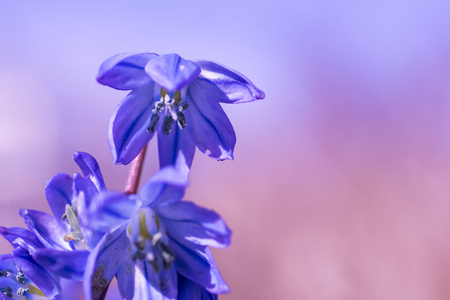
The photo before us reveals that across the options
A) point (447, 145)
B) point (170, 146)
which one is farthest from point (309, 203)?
point (170, 146)

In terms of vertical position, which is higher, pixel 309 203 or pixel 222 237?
pixel 222 237

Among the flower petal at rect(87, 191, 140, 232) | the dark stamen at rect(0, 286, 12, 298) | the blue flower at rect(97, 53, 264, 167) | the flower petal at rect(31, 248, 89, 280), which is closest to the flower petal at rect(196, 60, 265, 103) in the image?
the blue flower at rect(97, 53, 264, 167)

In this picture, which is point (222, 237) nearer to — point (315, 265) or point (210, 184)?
point (315, 265)

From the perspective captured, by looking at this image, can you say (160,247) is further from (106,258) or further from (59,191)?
(59,191)

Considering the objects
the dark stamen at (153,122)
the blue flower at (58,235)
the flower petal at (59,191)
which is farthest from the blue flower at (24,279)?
the dark stamen at (153,122)

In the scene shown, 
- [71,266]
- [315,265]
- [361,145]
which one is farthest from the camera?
[361,145]

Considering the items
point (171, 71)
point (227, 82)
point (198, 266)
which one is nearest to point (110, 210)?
point (198, 266)

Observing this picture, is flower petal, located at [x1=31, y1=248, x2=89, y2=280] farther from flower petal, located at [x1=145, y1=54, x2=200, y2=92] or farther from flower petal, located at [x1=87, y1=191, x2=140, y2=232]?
flower petal, located at [x1=145, y1=54, x2=200, y2=92]
